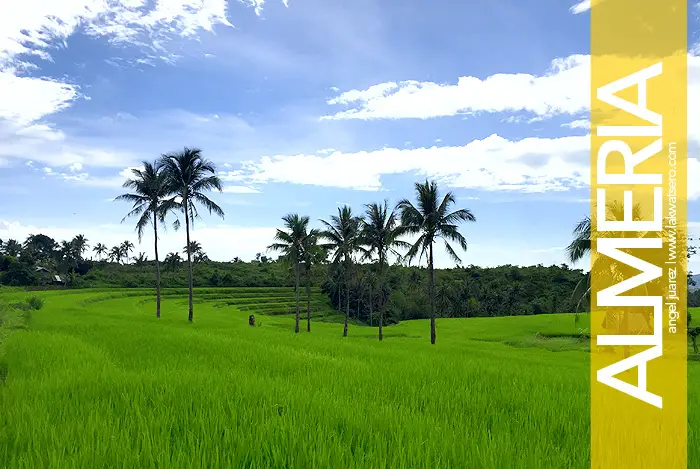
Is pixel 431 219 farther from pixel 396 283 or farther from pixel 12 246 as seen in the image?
pixel 12 246

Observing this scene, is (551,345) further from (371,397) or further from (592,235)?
(371,397)

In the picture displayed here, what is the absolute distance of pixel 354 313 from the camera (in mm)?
86438

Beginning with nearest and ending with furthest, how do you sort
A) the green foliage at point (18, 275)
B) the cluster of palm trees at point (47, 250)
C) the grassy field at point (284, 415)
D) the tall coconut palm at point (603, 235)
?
the grassy field at point (284, 415) → the tall coconut palm at point (603, 235) → the green foliage at point (18, 275) → the cluster of palm trees at point (47, 250)

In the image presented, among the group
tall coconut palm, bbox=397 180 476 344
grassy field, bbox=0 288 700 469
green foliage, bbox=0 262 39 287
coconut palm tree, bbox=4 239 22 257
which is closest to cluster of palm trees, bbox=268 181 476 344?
tall coconut palm, bbox=397 180 476 344

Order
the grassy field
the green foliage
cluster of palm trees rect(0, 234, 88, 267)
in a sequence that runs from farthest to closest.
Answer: cluster of palm trees rect(0, 234, 88, 267) < the green foliage < the grassy field

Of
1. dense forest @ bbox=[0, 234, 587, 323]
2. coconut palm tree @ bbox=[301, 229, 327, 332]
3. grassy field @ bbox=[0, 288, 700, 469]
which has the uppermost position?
coconut palm tree @ bbox=[301, 229, 327, 332]

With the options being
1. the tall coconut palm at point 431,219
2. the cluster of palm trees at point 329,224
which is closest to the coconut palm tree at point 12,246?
the cluster of palm trees at point 329,224

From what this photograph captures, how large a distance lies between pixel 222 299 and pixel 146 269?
1699 inches

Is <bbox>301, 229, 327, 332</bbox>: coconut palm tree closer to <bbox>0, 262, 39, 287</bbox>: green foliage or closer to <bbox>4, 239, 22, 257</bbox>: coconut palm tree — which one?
<bbox>0, 262, 39, 287</bbox>: green foliage

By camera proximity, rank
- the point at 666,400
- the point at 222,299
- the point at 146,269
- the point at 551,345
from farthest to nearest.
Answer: the point at 146,269, the point at 222,299, the point at 551,345, the point at 666,400

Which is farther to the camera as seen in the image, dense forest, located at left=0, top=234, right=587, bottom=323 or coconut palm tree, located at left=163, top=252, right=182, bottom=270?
coconut palm tree, located at left=163, top=252, right=182, bottom=270

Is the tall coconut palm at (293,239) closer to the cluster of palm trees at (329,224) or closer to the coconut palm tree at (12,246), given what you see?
the cluster of palm trees at (329,224)

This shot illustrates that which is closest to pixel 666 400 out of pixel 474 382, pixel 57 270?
pixel 474 382

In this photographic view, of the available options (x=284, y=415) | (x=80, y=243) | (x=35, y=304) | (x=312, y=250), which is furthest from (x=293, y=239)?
(x=80, y=243)
